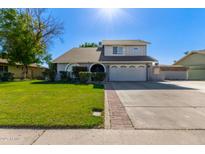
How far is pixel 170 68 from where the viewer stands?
3278 centimetres

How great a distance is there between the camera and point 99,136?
4.29 metres

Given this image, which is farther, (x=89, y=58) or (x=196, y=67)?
(x=196, y=67)

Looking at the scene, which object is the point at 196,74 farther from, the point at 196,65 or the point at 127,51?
the point at 127,51

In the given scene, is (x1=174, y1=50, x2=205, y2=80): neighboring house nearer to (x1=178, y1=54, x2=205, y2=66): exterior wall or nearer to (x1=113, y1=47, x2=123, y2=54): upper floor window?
(x1=178, y1=54, x2=205, y2=66): exterior wall

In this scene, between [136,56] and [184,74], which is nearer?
[136,56]

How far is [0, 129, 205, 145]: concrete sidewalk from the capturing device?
13.1 ft

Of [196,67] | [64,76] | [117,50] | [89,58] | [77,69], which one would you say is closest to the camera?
[77,69]

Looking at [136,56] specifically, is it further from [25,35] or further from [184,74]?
[25,35]

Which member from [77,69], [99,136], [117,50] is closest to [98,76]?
[77,69]

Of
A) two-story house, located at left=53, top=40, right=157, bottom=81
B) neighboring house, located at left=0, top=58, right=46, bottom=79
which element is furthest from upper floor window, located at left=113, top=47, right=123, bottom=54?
neighboring house, located at left=0, top=58, right=46, bottom=79

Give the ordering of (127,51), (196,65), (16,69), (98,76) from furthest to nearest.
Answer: (196,65) → (16,69) → (127,51) → (98,76)

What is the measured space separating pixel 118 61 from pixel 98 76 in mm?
3665

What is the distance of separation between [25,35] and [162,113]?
25453 millimetres
